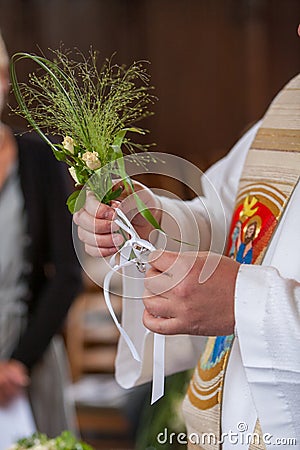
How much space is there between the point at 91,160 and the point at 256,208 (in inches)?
16.4

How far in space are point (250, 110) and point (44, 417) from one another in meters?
3.23

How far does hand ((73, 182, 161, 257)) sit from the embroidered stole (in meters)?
0.27

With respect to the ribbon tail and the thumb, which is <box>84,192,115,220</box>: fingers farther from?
Answer: the ribbon tail

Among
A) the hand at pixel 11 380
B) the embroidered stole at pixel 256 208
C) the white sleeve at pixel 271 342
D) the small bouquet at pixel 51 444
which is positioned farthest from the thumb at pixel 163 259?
the hand at pixel 11 380

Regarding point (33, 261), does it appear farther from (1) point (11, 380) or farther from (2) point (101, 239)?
(2) point (101, 239)

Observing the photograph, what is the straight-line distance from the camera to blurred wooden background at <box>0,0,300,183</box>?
5535 mm

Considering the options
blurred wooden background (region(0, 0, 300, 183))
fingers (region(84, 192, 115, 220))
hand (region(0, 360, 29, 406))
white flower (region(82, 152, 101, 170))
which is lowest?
blurred wooden background (region(0, 0, 300, 183))

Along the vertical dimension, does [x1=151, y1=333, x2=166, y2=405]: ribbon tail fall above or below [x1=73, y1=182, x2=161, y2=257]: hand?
below

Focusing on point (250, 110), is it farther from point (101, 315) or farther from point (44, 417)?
point (44, 417)

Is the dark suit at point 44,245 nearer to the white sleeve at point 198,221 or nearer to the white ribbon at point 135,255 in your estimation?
the white sleeve at point 198,221

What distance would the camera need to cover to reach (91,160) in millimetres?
1401

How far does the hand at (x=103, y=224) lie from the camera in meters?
1.44

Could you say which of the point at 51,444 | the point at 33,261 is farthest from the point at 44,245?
the point at 51,444

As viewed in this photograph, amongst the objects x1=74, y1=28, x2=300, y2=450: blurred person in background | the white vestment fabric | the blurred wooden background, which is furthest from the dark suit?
the blurred wooden background
